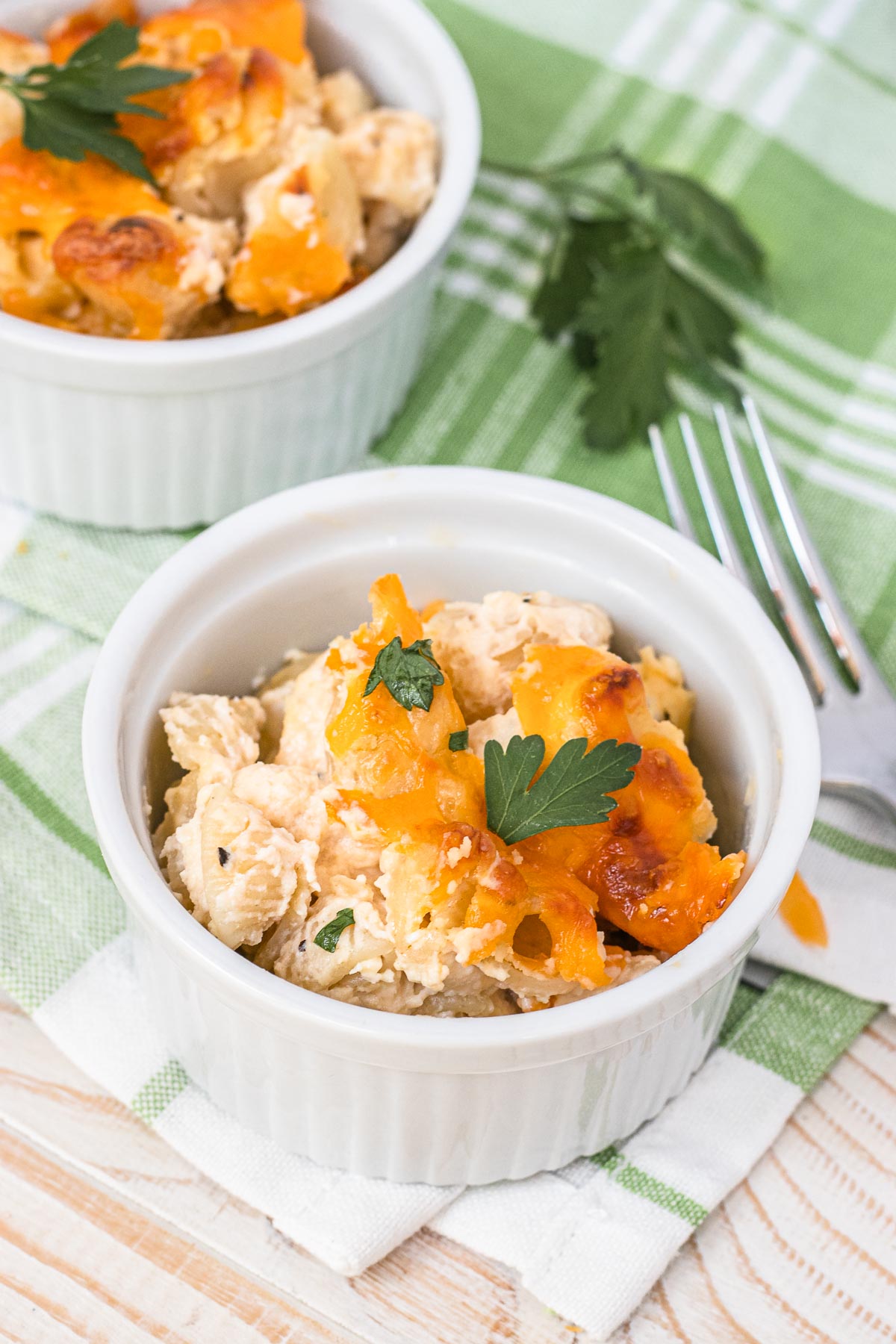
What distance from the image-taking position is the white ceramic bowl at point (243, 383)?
2.08m

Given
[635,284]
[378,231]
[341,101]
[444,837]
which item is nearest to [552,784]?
[444,837]

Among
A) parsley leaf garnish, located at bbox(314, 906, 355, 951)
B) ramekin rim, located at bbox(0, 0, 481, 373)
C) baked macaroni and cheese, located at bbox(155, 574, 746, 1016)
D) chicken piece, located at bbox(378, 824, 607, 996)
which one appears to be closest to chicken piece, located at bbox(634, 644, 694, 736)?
baked macaroni and cheese, located at bbox(155, 574, 746, 1016)

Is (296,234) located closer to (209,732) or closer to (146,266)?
(146,266)

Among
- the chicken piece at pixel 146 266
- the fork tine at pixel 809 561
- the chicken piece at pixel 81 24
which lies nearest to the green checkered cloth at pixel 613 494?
the fork tine at pixel 809 561

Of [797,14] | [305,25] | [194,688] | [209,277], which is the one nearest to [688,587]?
[194,688]

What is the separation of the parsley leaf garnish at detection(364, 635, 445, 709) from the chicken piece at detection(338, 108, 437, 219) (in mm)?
959

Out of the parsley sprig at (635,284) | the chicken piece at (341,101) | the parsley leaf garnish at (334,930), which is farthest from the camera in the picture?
the parsley sprig at (635,284)

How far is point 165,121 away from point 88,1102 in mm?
1368

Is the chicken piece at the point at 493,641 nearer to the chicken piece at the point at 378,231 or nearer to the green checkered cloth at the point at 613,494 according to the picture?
the green checkered cloth at the point at 613,494

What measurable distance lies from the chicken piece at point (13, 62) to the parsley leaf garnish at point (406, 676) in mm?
1084

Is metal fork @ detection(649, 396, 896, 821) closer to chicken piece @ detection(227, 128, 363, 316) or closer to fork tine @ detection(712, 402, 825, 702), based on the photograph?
fork tine @ detection(712, 402, 825, 702)

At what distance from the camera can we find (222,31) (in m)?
2.27

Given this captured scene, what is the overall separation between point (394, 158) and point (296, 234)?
0.30 m

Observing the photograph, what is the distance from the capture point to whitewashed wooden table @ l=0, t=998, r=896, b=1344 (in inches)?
65.5
